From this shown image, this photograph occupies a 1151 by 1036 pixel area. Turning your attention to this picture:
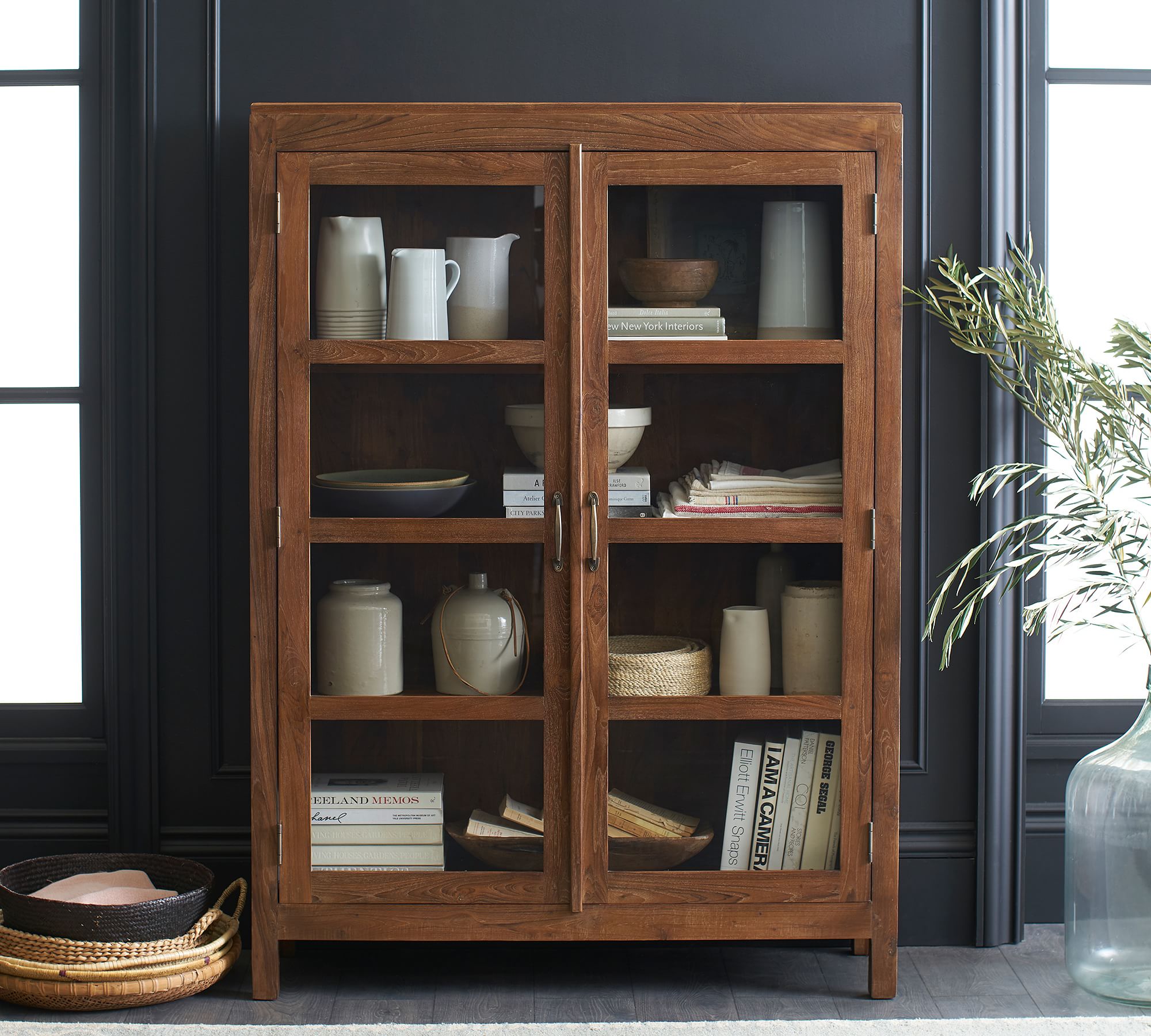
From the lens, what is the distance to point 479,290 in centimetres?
212

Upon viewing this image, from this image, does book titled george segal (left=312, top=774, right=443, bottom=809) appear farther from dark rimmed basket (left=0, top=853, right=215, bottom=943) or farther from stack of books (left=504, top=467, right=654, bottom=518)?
stack of books (left=504, top=467, right=654, bottom=518)

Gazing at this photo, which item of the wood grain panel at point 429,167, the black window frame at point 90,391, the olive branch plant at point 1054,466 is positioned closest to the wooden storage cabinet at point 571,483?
the wood grain panel at point 429,167

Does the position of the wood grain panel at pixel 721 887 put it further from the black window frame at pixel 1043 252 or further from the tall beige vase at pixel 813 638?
the black window frame at pixel 1043 252

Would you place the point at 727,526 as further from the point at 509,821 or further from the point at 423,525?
the point at 509,821

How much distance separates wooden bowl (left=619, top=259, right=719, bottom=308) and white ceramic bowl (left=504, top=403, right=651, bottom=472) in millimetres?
210

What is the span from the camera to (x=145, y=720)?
248 centimetres

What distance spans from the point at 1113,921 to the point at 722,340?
4.55 feet

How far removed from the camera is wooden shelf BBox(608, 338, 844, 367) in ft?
6.91

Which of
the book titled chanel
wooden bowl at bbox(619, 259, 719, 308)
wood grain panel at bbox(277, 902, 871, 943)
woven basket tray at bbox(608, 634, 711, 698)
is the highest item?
wooden bowl at bbox(619, 259, 719, 308)

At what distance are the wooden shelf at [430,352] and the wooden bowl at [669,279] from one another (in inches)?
8.2

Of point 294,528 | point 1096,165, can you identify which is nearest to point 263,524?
point 294,528

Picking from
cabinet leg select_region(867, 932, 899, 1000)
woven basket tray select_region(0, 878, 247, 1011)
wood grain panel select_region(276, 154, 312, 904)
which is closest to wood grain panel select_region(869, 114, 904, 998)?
cabinet leg select_region(867, 932, 899, 1000)

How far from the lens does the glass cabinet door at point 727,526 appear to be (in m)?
2.10

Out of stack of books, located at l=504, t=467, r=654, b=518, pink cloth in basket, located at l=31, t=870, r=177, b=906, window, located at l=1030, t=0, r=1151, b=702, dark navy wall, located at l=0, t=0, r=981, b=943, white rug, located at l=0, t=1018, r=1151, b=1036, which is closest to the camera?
white rug, located at l=0, t=1018, r=1151, b=1036
